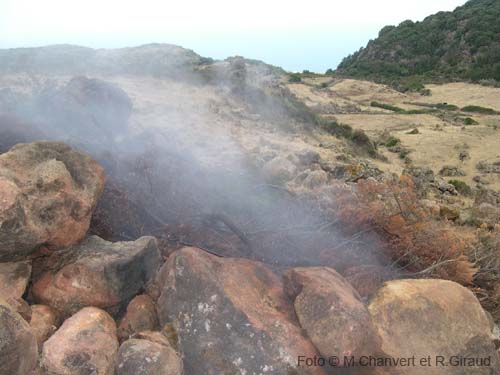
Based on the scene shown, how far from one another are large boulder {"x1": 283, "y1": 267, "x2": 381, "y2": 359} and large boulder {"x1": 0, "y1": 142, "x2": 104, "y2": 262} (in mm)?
1871

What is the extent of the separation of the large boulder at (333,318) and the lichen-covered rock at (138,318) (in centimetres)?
109

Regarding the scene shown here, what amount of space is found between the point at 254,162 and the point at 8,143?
→ 10.8 ft

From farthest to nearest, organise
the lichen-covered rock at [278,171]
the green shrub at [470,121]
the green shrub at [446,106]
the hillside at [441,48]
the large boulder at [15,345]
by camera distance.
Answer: the hillside at [441,48], the green shrub at [446,106], the green shrub at [470,121], the lichen-covered rock at [278,171], the large boulder at [15,345]

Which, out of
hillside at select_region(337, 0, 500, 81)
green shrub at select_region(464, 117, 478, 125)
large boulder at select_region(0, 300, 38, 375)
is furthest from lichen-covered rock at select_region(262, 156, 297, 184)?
hillside at select_region(337, 0, 500, 81)

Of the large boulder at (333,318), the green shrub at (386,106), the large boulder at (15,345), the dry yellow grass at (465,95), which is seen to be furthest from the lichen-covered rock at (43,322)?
the dry yellow grass at (465,95)

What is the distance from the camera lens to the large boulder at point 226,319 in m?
3.00

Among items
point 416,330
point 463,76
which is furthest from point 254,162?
point 463,76

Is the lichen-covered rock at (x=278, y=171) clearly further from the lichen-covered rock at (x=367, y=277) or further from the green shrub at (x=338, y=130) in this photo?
the green shrub at (x=338, y=130)

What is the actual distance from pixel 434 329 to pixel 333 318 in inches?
34.9

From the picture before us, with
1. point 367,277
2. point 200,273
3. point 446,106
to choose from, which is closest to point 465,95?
point 446,106

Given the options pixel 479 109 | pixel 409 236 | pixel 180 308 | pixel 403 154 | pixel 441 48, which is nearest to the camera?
pixel 180 308

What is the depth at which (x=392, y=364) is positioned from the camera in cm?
319

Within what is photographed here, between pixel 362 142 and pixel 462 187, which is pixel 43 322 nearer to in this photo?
pixel 462 187

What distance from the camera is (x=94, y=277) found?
3424 millimetres
